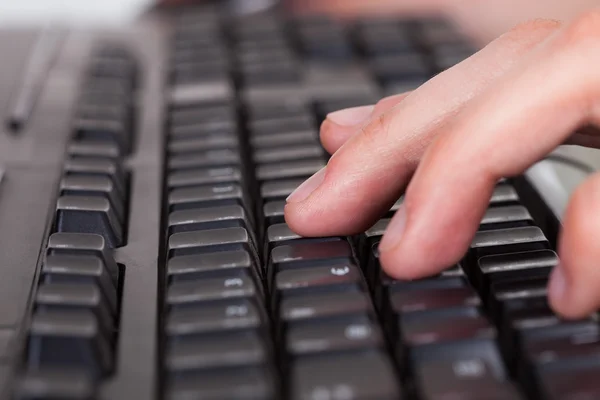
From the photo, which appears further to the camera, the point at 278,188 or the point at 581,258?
the point at 278,188

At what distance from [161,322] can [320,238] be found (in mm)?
93

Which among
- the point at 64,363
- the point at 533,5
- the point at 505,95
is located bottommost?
the point at 64,363

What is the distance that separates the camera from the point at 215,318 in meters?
0.35

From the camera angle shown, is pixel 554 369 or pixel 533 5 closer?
pixel 554 369

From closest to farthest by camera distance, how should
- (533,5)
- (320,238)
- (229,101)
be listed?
(320,238)
(229,101)
(533,5)

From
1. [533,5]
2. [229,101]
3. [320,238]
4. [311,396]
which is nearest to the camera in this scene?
[311,396]

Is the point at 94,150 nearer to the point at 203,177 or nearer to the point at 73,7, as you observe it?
the point at 203,177

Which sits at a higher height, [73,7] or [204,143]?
[73,7]

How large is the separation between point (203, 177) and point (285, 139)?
A: 78mm

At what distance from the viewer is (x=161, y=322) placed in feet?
1.24

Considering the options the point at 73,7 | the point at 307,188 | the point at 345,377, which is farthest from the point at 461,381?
the point at 73,7

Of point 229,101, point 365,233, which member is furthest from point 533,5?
point 365,233

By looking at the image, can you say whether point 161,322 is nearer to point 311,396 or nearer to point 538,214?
point 311,396

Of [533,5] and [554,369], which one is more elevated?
[533,5]
